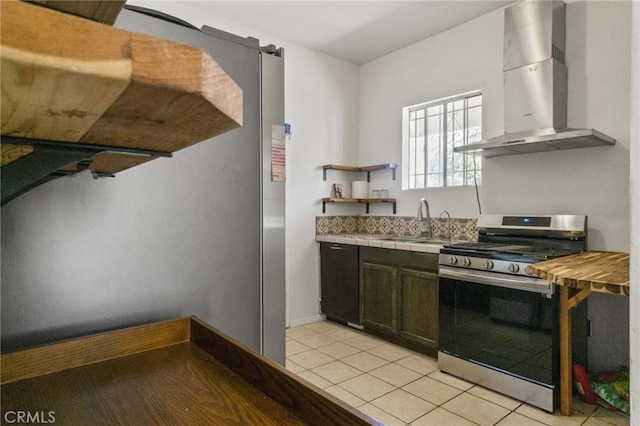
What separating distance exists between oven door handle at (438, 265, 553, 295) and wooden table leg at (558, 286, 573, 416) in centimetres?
10

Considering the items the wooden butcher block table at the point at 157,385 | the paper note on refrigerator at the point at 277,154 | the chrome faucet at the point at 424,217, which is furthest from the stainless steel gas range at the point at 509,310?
the wooden butcher block table at the point at 157,385

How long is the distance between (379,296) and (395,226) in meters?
0.95

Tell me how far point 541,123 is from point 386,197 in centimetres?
177

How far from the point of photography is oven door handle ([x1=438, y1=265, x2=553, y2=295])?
2.16 m

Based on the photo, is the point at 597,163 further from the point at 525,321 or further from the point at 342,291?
the point at 342,291

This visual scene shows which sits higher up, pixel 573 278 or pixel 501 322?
pixel 573 278

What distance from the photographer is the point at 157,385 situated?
775mm

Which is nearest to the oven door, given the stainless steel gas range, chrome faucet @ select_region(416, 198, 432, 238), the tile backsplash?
the stainless steel gas range

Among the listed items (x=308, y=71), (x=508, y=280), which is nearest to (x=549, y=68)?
(x=508, y=280)

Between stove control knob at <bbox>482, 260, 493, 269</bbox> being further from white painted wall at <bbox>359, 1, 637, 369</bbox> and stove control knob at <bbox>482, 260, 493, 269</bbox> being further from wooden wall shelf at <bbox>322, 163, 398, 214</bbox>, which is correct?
wooden wall shelf at <bbox>322, 163, 398, 214</bbox>

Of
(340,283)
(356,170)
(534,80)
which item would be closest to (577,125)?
(534,80)

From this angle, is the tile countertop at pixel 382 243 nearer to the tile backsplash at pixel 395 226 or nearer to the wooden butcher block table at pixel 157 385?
the tile backsplash at pixel 395 226

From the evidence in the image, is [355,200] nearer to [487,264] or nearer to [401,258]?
[401,258]

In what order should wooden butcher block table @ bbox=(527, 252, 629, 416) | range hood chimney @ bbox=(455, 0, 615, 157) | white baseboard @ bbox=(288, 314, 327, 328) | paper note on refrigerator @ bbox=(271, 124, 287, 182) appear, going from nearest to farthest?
paper note on refrigerator @ bbox=(271, 124, 287, 182), wooden butcher block table @ bbox=(527, 252, 629, 416), range hood chimney @ bbox=(455, 0, 615, 157), white baseboard @ bbox=(288, 314, 327, 328)
